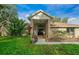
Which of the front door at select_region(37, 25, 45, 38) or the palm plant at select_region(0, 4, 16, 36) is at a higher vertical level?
the palm plant at select_region(0, 4, 16, 36)

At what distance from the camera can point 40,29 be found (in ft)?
10.8

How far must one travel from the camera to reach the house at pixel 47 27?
3.30 metres

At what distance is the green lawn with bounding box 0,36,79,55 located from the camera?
3.29 meters

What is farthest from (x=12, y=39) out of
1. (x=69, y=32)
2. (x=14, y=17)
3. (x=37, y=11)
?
(x=69, y=32)

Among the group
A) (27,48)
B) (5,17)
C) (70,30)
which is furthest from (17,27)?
(70,30)

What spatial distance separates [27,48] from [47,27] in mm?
420

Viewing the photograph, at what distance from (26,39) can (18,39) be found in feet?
0.38

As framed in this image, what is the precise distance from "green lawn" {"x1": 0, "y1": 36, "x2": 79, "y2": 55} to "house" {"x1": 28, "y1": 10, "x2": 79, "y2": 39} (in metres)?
0.16

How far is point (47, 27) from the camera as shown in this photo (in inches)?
131

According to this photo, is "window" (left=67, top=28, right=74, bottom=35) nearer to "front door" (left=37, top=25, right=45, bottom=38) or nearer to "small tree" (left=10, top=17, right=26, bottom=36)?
"front door" (left=37, top=25, right=45, bottom=38)

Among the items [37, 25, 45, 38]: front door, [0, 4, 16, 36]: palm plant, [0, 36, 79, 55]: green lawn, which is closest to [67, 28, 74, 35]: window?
[0, 36, 79, 55]: green lawn

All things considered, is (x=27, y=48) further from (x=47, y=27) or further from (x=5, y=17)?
(x=5, y=17)

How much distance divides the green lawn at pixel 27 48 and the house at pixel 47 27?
156 millimetres
